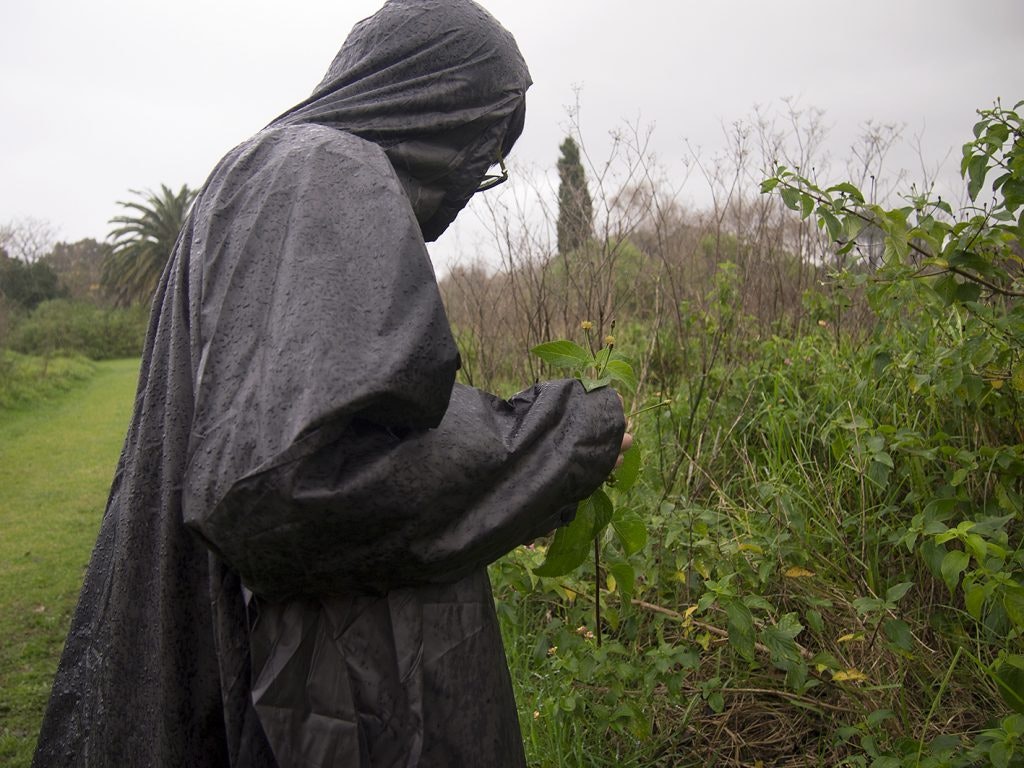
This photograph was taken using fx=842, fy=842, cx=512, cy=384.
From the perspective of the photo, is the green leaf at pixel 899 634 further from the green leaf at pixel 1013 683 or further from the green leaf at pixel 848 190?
the green leaf at pixel 848 190

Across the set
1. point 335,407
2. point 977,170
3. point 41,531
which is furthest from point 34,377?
point 335,407

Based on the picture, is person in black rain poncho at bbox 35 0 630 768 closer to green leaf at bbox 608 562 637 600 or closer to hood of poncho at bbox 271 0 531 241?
hood of poncho at bbox 271 0 531 241

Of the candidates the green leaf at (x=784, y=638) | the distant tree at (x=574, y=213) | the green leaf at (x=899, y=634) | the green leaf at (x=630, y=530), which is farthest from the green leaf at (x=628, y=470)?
the distant tree at (x=574, y=213)

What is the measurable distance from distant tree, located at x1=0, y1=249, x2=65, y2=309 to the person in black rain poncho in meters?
30.3

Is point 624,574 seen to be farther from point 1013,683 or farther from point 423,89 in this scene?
point 423,89

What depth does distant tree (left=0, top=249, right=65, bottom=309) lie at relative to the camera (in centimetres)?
2782

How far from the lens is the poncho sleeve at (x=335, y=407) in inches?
37.3

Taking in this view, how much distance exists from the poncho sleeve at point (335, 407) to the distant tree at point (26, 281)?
3045cm

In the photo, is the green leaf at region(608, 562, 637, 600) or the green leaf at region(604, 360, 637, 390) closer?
the green leaf at region(604, 360, 637, 390)

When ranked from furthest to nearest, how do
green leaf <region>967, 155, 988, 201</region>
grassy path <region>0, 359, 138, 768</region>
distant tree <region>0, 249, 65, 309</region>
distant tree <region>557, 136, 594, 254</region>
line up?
distant tree <region>0, 249, 65, 309</region> < distant tree <region>557, 136, 594, 254</region> < grassy path <region>0, 359, 138, 768</region> < green leaf <region>967, 155, 988, 201</region>

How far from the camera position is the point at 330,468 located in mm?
969

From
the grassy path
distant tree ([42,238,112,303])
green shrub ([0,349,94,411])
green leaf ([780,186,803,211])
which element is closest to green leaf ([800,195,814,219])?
green leaf ([780,186,803,211])

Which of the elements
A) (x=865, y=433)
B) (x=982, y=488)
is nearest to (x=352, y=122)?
(x=865, y=433)

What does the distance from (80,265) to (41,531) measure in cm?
3507
